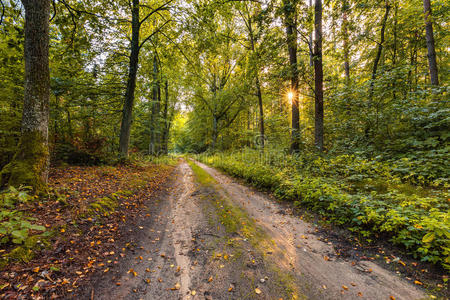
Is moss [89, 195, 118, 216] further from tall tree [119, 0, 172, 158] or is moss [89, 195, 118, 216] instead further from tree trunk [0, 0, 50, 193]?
tall tree [119, 0, 172, 158]

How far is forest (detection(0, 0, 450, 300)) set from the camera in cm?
240

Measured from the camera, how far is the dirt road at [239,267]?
6.97 feet

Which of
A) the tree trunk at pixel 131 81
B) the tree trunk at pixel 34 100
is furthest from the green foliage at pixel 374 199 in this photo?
the tree trunk at pixel 131 81

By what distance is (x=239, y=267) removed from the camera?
102 inches

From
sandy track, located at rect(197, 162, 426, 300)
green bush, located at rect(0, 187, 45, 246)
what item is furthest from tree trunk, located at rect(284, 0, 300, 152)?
green bush, located at rect(0, 187, 45, 246)

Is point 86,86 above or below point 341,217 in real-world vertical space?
above

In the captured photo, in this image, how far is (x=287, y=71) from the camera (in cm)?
759

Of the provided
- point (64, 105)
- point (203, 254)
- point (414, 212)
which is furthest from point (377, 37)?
point (64, 105)

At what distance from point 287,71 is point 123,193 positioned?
8.54 metres

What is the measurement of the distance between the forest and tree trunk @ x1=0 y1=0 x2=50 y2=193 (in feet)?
0.09

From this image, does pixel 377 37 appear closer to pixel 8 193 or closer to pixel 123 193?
pixel 123 193

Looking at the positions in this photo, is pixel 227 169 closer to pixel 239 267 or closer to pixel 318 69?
pixel 318 69

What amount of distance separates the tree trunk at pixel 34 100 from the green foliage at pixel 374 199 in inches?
269

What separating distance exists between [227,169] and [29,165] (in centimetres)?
967
